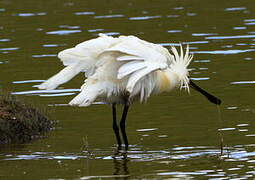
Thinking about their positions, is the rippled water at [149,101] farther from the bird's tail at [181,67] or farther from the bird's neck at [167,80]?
the bird's tail at [181,67]

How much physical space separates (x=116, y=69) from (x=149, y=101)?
4.02 meters

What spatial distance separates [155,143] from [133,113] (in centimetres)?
258

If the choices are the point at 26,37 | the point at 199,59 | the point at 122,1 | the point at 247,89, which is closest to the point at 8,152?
the point at 247,89

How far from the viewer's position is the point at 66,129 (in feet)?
44.4

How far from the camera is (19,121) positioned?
504 inches

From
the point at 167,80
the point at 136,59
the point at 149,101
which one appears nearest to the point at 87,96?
the point at 136,59

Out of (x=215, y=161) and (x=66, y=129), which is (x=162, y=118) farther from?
(x=215, y=161)

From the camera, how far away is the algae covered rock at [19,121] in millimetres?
12625

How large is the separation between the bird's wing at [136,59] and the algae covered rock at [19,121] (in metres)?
2.25

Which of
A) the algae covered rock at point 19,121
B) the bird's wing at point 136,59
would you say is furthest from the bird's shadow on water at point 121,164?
the algae covered rock at point 19,121

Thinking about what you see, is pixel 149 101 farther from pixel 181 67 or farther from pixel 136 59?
pixel 136 59

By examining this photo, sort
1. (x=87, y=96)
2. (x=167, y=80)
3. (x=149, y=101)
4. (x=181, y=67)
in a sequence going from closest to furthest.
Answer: (x=87, y=96)
(x=167, y=80)
(x=181, y=67)
(x=149, y=101)

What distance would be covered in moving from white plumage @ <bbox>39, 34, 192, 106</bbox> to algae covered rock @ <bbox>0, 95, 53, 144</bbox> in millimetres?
1511

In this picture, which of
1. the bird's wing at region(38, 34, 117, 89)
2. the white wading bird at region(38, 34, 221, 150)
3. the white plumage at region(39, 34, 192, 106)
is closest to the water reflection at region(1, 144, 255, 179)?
the white wading bird at region(38, 34, 221, 150)
